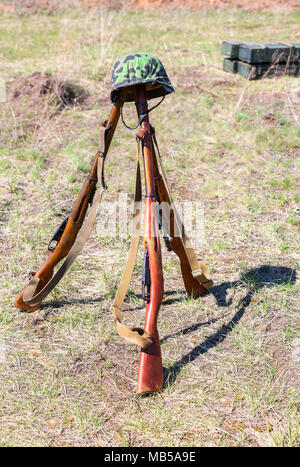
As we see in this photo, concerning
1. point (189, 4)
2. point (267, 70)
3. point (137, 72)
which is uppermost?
point (189, 4)

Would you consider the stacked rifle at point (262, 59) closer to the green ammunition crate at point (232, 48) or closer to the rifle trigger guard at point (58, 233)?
the green ammunition crate at point (232, 48)

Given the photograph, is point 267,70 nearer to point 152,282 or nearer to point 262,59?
point 262,59

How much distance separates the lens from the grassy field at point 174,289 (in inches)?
93.4

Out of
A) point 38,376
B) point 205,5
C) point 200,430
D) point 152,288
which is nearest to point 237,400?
point 200,430

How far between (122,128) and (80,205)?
3.89 meters

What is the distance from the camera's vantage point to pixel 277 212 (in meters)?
4.45

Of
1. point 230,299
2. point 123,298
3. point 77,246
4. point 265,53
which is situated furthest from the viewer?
point 265,53

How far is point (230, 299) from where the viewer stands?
3324 millimetres

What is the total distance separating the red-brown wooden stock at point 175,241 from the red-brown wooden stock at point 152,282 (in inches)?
6.7

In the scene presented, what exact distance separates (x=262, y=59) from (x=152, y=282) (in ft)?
21.7

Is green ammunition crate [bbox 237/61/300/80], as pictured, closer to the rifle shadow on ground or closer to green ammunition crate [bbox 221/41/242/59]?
green ammunition crate [bbox 221/41/242/59]

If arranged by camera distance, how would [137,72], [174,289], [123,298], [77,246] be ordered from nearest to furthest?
1. [137,72]
2. [123,298]
3. [77,246]
4. [174,289]

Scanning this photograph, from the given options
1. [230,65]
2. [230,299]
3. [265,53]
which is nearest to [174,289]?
[230,299]

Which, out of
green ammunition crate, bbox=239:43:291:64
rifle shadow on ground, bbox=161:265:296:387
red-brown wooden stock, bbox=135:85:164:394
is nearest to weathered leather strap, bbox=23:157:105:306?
red-brown wooden stock, bbox=135:85:164:394
